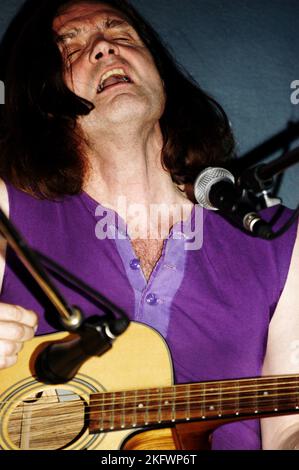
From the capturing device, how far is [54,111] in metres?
1.64

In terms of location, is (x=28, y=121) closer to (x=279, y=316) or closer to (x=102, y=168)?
(x=102, y=168)

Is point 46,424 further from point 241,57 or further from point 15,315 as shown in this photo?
point 241,57

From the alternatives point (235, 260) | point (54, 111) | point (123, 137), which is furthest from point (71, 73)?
point (235, 260)

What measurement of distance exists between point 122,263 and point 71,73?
639 millimetres

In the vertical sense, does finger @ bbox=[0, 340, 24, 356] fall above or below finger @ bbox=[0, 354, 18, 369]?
above

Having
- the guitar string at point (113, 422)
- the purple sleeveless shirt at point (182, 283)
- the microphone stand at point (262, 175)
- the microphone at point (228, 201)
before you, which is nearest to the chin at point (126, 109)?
the purple sleeveless shirt at point (182, 283)

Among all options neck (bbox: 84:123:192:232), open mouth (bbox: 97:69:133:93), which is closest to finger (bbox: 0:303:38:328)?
neck (bbox: 84:123:192:232)

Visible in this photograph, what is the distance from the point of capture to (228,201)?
1047 millimetres

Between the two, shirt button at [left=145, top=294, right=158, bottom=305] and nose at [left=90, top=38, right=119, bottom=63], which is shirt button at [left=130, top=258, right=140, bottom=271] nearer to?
shirt button at [left=145, top=294, right=158, bottom=305]

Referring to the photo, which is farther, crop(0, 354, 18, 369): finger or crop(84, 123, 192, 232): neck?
crop(84, 123, 192, 232): neck

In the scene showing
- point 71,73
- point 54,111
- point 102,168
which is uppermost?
point 71,73

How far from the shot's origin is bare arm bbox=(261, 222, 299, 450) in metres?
1.49

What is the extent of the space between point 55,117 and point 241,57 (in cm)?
80

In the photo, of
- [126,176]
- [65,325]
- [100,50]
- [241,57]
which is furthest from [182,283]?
[241,57]
